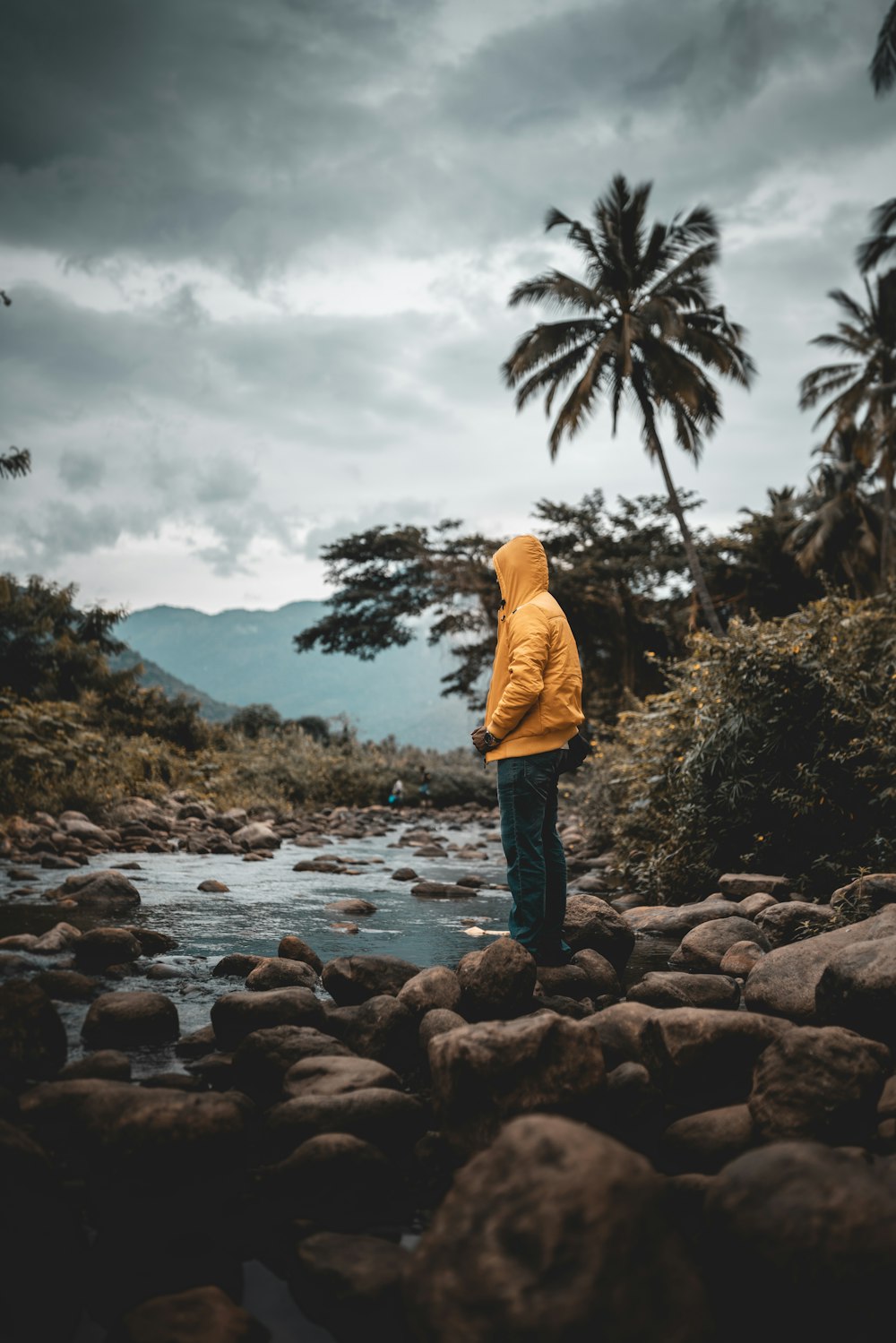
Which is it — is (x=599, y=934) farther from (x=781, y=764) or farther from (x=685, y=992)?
(x=781, y=764)

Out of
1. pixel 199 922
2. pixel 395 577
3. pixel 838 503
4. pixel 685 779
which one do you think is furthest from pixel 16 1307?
pixel 838 503

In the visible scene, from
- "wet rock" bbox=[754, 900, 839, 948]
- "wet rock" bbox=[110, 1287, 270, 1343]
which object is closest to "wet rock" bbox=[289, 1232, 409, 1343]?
"wet rock" bbox=[110, 1287, 270, 1343]

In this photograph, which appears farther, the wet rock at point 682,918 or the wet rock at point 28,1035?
the wet rock at point 682,918

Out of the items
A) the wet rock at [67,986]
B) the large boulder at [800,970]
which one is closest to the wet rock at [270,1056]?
the wet rock at [67,986]

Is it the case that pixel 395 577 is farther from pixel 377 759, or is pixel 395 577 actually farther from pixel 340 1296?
pixel 340 1296

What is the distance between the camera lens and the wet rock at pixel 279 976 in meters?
3.82

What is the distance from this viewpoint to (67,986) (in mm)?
3605

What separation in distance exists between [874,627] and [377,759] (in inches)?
588

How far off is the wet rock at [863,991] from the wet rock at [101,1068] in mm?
2520

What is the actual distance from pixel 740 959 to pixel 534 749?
158cm

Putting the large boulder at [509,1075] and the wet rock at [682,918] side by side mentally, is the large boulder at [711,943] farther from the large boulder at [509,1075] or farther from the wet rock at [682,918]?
the large boulder at [509,1075]

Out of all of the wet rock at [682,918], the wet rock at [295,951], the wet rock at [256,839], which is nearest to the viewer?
the wet rock at [295,951]

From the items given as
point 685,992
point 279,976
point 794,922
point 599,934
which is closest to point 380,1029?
point 279,976

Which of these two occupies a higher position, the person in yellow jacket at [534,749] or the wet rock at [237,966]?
the person in yellow jacket at [534,749]
